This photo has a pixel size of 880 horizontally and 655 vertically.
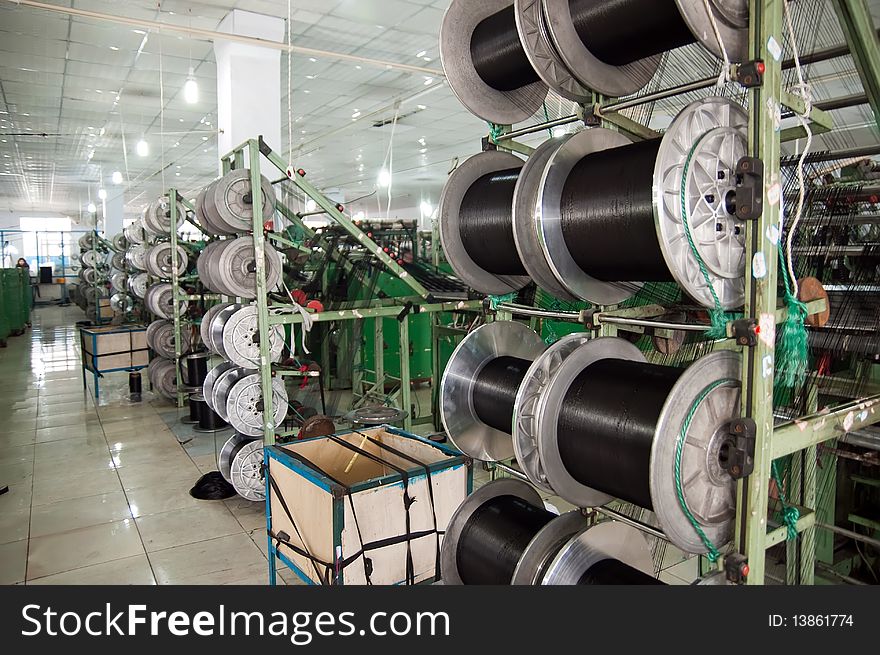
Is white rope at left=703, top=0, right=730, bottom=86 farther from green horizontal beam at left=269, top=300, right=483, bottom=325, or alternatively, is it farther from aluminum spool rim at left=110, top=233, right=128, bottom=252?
aluminum spool rim at left=110, top=233, right=128, bottom=252

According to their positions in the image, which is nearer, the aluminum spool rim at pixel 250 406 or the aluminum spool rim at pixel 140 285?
the aluminum spool rim at pixel 250 406

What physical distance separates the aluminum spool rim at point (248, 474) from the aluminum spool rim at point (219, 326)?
2.79 ft

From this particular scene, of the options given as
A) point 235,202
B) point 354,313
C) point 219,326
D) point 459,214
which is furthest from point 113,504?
point 459,214

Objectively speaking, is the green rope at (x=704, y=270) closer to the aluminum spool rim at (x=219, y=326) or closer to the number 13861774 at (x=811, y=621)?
the number 13861774 at (x=811, y=621)

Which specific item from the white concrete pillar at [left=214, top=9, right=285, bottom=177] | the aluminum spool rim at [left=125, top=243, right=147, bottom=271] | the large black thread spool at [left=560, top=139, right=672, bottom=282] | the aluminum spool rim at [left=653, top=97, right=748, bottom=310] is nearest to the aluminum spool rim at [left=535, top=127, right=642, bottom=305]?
the large black thread spool at [left=560, top=139, right=672, bottom=282]

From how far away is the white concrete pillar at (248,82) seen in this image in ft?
26.0

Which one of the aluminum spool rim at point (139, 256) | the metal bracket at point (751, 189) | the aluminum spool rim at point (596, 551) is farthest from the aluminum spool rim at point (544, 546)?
the aluminum spool rim at point (139, 256)

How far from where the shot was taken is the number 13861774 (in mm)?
1689

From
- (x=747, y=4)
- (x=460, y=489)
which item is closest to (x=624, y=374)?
(x=747, y=4)

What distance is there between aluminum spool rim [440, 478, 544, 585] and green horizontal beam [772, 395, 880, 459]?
933 millimetres

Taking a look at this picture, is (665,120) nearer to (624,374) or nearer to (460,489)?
(460,489)

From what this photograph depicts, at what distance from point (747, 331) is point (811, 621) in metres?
0.84

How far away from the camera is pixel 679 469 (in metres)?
1.56

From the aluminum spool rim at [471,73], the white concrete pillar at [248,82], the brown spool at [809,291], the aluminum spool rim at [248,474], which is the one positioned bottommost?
the aluminum spool rim at [248,474]
